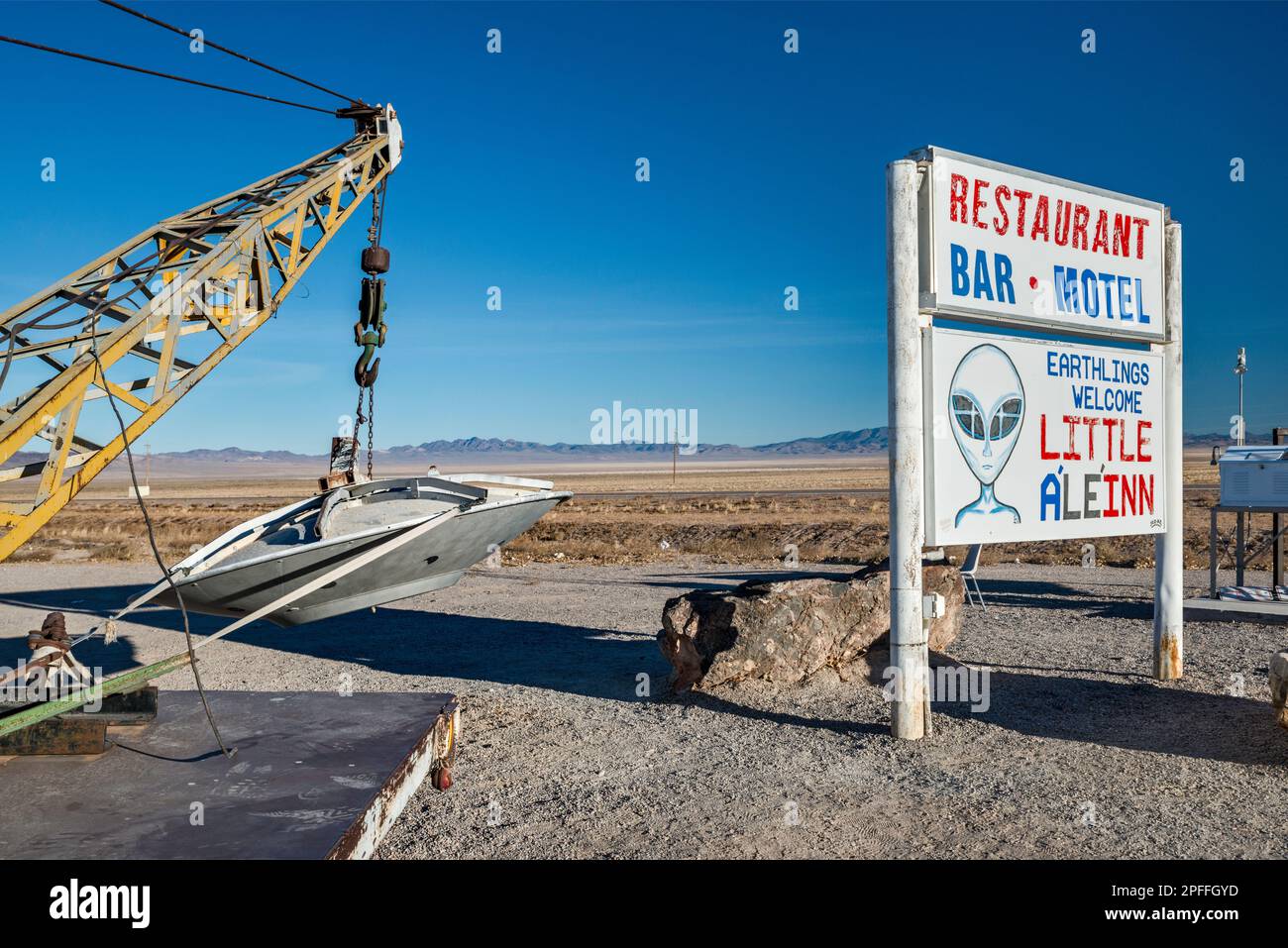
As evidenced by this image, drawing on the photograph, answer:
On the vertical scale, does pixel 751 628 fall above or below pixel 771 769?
above

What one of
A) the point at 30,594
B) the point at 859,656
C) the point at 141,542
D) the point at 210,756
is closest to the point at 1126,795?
the point at 859,656

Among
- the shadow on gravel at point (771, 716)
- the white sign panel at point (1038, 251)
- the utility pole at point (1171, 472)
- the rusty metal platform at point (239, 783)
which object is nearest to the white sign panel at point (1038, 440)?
the utility pole at point (1171, 472)

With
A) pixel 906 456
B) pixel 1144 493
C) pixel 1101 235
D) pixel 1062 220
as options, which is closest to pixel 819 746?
pixel 906 456

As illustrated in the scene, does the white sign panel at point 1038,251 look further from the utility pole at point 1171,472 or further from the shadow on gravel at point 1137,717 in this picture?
the shadow on gravel at point 1137,717

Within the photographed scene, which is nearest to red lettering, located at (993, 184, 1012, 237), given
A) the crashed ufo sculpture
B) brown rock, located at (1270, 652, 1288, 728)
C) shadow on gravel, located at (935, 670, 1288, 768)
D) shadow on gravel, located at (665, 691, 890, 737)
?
brown rock, located at (1270, 652, 1288, 728)

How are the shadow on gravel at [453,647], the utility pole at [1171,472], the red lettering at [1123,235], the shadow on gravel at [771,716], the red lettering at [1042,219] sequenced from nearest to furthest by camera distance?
the shadow on gravel at [771,716] → the red lettering at [1042,219] → the red lettering at [1123,235] → the utility pole at [1171,472] → the shadow on gravel at [453,647]

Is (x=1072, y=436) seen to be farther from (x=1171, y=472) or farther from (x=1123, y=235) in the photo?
(x=1123, y=235)
